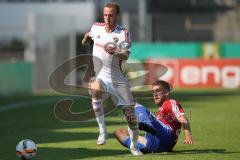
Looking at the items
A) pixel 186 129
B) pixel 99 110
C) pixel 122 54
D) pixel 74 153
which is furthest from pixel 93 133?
pixel 122 54

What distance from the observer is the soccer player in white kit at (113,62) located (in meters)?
11.9

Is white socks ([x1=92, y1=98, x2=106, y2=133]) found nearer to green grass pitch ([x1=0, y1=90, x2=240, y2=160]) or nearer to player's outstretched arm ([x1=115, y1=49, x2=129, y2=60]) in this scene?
green grass pitch ([x1=0, y1=90, x2=240, y2=160])

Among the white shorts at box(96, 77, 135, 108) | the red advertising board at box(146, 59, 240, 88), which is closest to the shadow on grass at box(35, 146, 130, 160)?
the white shorts at box(96, 77, 135, 108)

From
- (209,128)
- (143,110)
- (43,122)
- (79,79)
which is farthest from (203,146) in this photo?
(79,79)

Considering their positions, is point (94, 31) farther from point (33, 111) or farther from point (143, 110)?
point (33, 111)

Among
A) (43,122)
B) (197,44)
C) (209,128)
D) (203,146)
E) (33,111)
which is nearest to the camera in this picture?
(203,146)

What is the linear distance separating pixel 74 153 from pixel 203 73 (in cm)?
2750

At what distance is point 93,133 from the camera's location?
1645 centimetres

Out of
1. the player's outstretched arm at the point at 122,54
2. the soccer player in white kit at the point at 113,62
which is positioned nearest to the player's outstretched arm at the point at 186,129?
the soccer player in white kit at the point at 113,62

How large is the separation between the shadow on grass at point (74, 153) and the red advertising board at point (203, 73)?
2617 centimetres

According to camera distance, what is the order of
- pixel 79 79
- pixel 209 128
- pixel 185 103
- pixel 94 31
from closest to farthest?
1. pixel 94 31
2. pixel 209 128
3. pixel 185 103
4. pixel 79 79

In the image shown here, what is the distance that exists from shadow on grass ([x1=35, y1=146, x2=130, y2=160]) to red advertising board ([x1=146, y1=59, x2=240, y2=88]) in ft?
85.9

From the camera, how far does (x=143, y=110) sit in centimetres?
1197

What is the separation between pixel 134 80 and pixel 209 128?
12649mm
